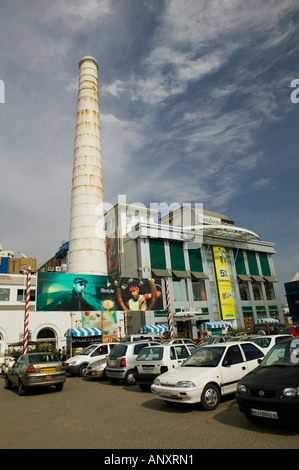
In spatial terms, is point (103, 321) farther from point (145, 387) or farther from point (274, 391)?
point (274, 391)

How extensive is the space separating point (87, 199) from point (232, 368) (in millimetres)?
30925

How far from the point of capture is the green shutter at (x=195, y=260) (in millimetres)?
47119

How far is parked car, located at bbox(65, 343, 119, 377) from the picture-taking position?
16.3 m

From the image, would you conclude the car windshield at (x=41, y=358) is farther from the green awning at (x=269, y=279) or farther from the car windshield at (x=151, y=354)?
the green awning at (x=269, y=279)

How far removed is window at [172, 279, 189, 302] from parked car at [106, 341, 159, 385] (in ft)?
101

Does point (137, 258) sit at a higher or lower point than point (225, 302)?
higher

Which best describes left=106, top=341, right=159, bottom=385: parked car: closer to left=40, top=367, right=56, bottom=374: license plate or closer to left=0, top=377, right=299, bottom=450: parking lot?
left=40, top=367, right=56, bottom=374: license plate

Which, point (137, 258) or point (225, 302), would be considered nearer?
point (137, 258)
